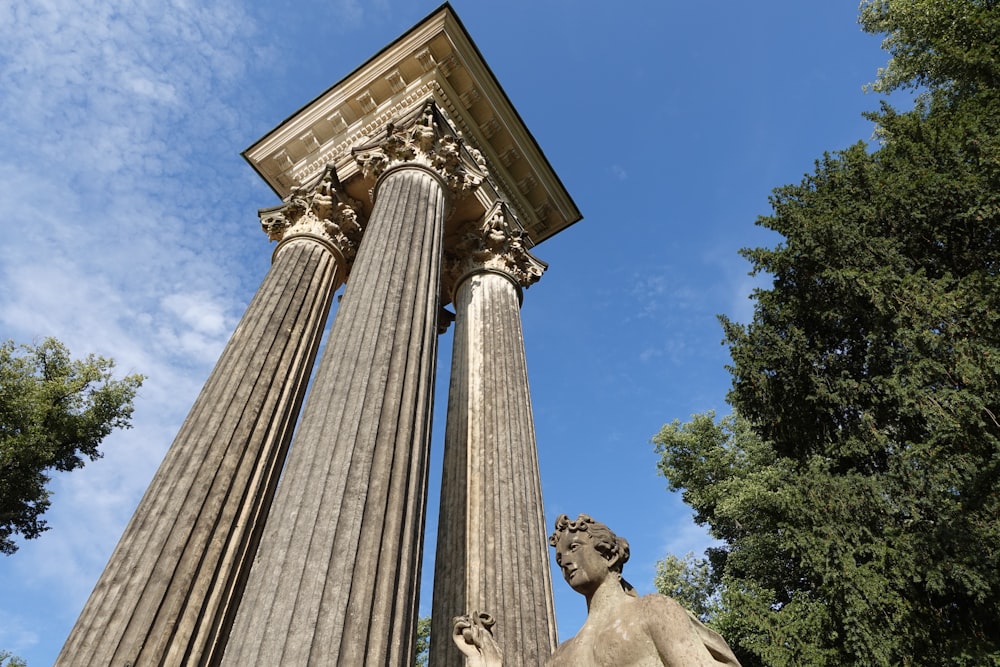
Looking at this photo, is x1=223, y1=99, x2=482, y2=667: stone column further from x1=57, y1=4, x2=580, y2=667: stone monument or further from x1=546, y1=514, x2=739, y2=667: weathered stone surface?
x1=546, y1=514, x2=739, y2=667: weathered stone surface

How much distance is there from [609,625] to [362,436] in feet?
10.8

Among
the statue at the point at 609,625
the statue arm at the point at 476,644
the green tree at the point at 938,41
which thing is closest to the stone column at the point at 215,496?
the statue arm at the point at 476,644

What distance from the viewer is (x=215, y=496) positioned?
6.45 meters

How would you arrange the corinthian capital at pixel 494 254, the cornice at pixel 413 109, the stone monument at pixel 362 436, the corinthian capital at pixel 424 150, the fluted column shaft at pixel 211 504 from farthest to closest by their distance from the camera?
the cornice at pixel 413 109 < the corinthian capital at pixel 494 254 < the corinthian capital at pixel 424 150 < the fluted column shaft at pixel 211 504 < the stone monument at pixel 362 436

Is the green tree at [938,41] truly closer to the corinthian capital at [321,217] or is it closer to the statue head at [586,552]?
the corinthian capital at [321,217]

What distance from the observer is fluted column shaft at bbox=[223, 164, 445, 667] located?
4.11m

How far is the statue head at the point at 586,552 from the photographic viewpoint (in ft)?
8.93

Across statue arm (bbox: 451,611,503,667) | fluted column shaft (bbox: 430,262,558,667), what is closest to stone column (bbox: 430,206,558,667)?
fluted column shaft (bbox: 430,262,558,667)

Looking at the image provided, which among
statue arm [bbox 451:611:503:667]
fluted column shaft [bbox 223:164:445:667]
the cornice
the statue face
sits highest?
the cornice

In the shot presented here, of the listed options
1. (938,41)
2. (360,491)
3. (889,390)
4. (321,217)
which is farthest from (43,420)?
(938,41)

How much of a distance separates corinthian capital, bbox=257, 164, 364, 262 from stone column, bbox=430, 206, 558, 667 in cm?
199

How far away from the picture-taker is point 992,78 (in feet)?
43.3

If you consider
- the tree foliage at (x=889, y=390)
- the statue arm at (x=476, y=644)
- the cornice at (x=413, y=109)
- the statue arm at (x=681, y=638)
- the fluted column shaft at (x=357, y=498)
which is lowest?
the statue arm at (x=681, y=638)

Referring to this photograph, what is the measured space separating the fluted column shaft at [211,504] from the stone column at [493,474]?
6.97 feet
